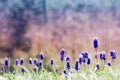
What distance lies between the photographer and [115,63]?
2932 mm

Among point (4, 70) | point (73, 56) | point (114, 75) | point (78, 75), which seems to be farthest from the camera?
point (73, 56)

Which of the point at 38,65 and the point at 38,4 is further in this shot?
the point at 38,4

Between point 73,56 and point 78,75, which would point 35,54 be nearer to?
point 73,56

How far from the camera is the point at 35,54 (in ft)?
13.6

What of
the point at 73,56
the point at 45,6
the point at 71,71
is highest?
the point at 45,6

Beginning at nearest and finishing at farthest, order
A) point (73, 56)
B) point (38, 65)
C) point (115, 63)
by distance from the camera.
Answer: point (115, 63) → point (38, 65) → point (73, 56)

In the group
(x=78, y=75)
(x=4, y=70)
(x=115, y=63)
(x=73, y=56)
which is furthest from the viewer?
(x=73, y=56)

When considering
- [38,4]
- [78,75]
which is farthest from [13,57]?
[78,75]

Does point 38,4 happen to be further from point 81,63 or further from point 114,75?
point 114,75

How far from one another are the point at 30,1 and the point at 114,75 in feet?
7.34

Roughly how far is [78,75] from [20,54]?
1.71 m

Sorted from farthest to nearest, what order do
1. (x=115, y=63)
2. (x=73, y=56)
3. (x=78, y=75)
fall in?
1. (x=73, y=56)
2. (x=115, y=63)
3. (x=78, y=75)

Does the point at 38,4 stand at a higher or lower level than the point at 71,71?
higher

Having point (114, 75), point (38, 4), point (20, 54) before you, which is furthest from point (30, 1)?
point (114, 75)
